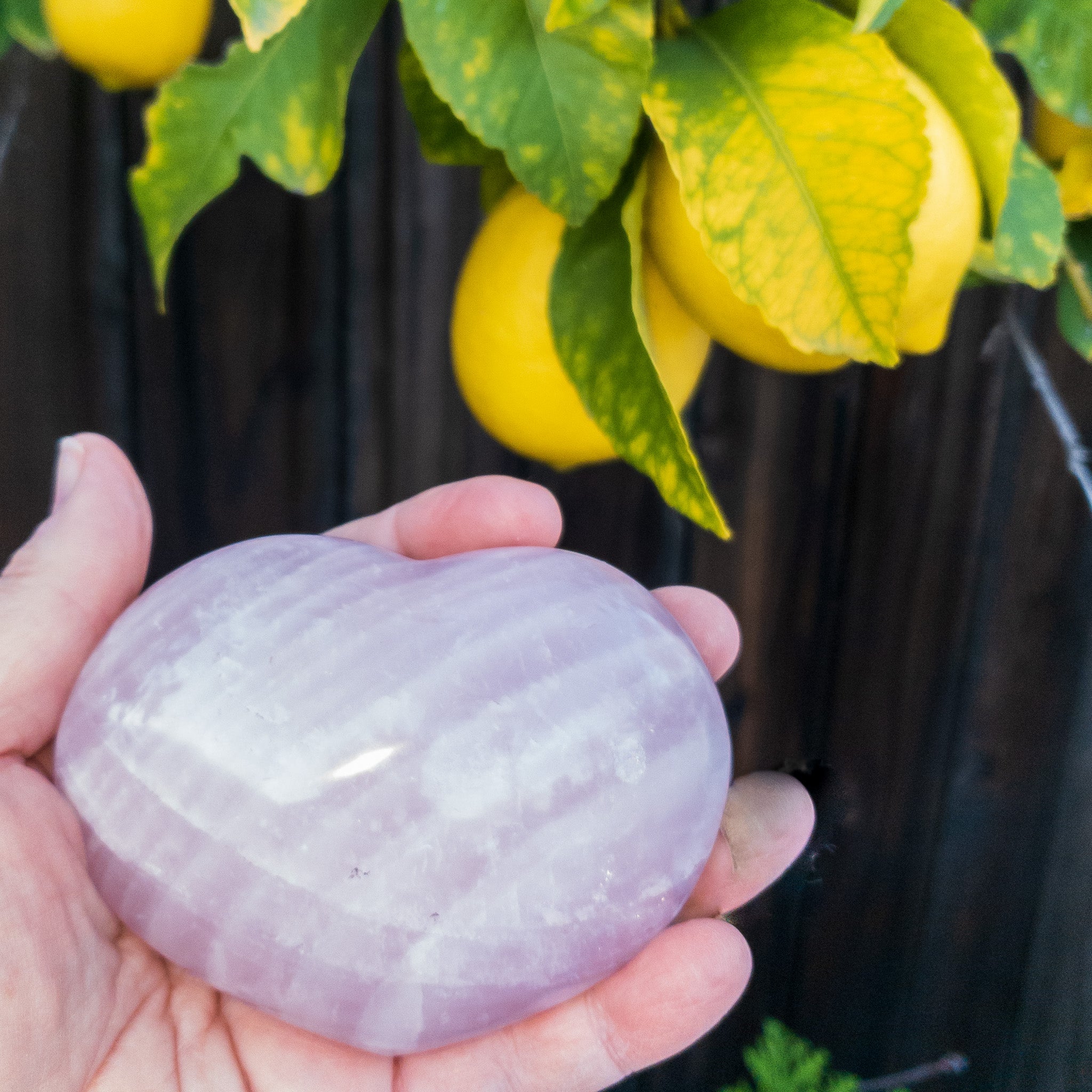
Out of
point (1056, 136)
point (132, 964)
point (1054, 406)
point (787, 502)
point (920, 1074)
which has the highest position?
point (1056, 136)

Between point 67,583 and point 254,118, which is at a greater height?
point 254,118

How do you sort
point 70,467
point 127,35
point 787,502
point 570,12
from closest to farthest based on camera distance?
1. point 570,12
2. point 127,35
3. point 70,467
4. point 787,502

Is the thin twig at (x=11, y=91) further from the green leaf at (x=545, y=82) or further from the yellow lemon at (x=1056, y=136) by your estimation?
the yellow lemon at (x=1056, y=136)

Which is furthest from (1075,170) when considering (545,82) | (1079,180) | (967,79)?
(545,82)

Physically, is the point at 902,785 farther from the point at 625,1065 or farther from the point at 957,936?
the point at 625,1065

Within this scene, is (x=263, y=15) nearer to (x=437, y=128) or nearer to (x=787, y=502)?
(x=437, y=128)

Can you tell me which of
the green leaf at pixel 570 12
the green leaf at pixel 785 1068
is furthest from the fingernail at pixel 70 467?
the green leaf at pixel 785 1068

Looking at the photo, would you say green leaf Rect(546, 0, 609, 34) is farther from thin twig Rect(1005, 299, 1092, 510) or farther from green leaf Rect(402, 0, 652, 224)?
thin twig Rect(1005, 299, 1092, 510)
